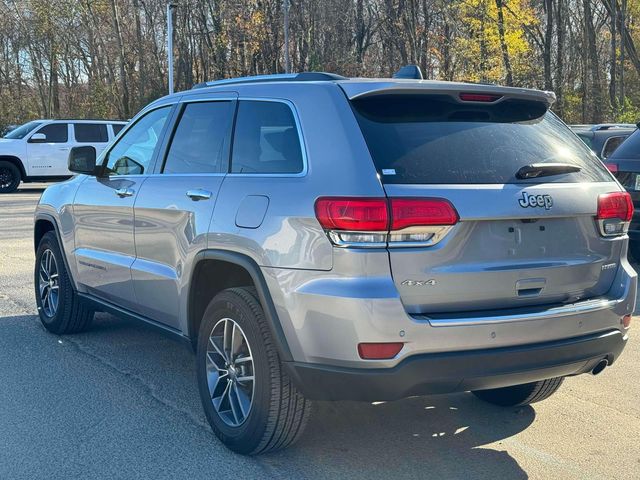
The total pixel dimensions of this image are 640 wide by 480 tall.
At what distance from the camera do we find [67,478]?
11.8 ft

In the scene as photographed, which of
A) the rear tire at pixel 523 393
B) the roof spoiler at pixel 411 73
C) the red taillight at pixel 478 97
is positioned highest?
the roof spoiler at pixel 411 73

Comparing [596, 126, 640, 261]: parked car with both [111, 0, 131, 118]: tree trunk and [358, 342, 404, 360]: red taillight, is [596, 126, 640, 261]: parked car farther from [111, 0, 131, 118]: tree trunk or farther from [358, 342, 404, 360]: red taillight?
[111, 0, 131, 118]: tree trunk

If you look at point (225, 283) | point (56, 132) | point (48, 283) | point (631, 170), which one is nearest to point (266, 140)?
point (225, 283)

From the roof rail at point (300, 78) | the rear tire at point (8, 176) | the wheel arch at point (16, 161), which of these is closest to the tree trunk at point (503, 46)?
the wheel arch at point (16, 161)

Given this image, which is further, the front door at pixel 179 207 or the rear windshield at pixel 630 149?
the rear windshield at pixel 630 149

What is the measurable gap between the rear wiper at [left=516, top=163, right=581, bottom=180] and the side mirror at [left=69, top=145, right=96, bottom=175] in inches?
127

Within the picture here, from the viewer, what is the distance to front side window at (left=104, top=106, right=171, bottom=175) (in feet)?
16.2

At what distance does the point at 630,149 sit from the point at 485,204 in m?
6.16

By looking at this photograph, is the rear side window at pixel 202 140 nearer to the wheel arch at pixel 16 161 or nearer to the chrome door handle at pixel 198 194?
the chrome door handle at pixel 198 194

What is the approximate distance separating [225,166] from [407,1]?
37750mm

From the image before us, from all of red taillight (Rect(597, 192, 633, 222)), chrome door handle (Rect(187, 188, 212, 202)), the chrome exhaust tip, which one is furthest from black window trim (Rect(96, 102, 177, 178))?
the chrome exhaust tip

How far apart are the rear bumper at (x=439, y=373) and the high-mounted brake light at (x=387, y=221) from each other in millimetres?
514

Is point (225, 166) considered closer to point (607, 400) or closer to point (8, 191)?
point (607, 400)

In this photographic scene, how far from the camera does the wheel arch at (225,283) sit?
3490 mm
